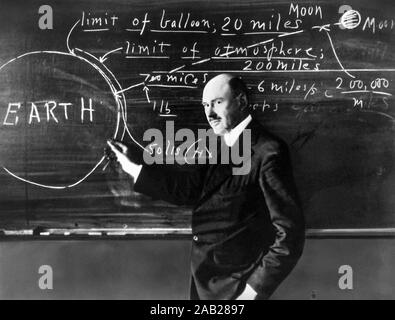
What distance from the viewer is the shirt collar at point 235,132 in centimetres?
294

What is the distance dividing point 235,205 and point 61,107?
1.08m

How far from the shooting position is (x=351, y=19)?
294 centimetres

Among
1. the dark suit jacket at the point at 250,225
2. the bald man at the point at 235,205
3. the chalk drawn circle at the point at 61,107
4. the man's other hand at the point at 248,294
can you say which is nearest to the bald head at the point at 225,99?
the bald man at the point at 235,205

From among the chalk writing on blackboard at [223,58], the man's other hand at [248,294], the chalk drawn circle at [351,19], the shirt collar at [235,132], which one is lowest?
the man's other hand at [248,294]

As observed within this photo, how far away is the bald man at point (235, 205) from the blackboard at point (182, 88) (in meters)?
0.07

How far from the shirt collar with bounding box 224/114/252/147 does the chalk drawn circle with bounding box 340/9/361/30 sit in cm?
72

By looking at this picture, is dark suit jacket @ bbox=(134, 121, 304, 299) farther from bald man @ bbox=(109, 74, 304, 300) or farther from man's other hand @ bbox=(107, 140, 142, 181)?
man's other hand @ bbox=(107, 140, 142, 181)

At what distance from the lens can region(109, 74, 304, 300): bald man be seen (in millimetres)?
2893

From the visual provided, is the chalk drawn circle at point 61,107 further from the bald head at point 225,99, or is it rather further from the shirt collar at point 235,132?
the shirt collar at point 235,132

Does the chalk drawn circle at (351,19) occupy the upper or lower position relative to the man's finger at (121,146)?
upper

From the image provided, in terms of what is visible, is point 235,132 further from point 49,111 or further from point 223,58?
point 49,111

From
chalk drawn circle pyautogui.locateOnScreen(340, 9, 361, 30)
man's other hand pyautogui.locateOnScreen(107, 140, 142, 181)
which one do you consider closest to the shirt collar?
man's other hand pyautogui.locateOnScreen(107, 140, 142, 181)
